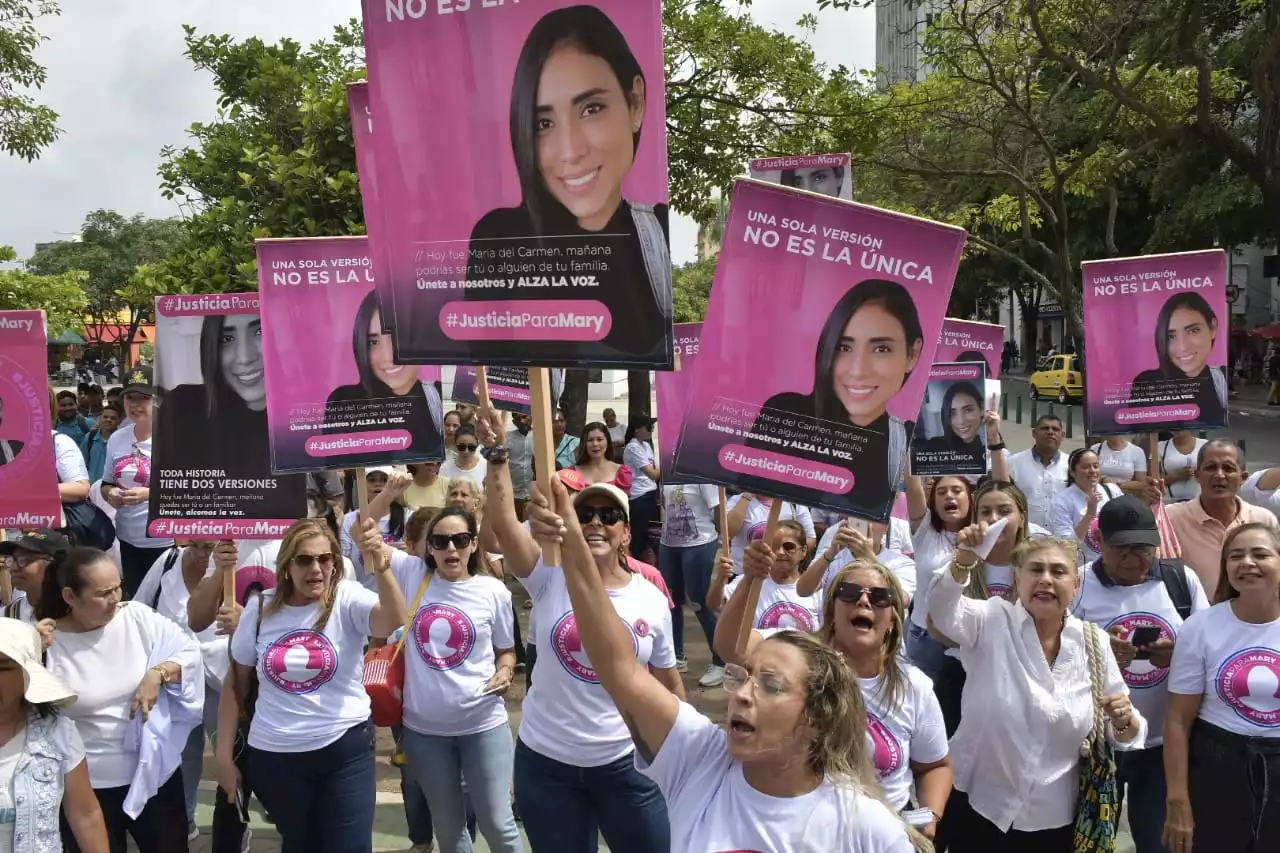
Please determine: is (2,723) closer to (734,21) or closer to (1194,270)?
(1194,270)

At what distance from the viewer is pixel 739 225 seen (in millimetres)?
3475

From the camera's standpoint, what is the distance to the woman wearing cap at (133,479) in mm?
6707

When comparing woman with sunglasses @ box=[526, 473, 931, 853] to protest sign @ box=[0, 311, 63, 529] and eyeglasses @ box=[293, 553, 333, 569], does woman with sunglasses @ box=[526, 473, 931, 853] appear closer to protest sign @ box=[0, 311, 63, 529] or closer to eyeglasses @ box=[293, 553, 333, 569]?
eyeglasses @ box=[293, 553, 333, 569]

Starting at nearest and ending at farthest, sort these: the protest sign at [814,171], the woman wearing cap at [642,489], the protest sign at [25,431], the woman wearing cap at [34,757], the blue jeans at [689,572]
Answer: the woman wearing cap at [34,757]
the protest sign at [25,431]
the protest sign at [814,171]
the blue jeans at [689,572]
the woman wearing cap at [642,489]

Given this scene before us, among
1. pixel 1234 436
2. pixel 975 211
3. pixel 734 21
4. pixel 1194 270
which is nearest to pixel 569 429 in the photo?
pixel 734 21

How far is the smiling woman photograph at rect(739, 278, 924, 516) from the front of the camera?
3.35 metres

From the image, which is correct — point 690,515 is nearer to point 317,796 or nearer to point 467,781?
point 467,781

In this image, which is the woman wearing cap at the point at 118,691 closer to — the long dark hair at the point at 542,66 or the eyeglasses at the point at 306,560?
the eyeglasses at the point at 306,560

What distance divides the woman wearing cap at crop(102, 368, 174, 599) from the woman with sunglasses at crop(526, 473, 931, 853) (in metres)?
4.73

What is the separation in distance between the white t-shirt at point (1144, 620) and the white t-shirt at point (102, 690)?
3625 millimetres

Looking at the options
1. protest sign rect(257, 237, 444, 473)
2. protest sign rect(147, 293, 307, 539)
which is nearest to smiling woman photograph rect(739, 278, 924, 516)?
protest sign rect(257, 237, 444, 473)

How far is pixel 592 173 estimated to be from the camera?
2654mm

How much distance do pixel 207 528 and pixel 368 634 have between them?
2.96ft

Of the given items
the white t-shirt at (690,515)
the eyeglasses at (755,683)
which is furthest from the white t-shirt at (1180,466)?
the eyeglasses at (755,683)
